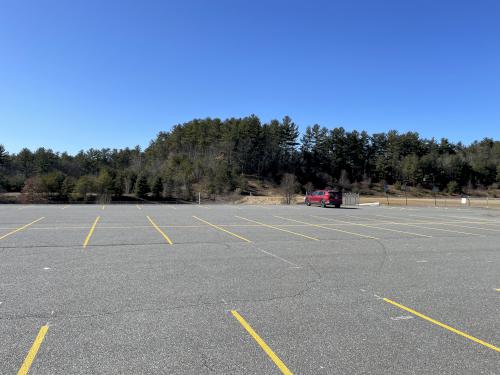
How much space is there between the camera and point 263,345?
450cm

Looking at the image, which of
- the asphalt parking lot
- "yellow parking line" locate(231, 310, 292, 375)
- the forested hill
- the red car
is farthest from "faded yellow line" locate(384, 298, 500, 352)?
the forested hill

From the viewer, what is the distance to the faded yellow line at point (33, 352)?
3812mm

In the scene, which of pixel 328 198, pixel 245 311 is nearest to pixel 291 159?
pixel 328 198

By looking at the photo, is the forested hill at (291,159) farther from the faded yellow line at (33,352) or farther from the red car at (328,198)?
the faded yellow line at (33,352)

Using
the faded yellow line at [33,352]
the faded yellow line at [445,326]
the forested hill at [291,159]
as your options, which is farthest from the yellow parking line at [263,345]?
the forested hill at [291,159]

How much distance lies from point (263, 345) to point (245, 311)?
1.23 meters

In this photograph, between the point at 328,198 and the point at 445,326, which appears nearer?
the point at 445,326

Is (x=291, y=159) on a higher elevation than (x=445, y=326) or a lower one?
higher

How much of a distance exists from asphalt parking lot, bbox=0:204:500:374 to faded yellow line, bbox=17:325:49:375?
0.01 meters

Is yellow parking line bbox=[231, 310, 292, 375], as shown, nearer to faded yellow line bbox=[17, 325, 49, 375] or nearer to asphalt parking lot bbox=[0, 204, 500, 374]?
asphalt parking lot bbox=[0, 204, 500, 374]

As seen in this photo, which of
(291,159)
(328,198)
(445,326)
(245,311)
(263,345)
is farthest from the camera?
(291,159)

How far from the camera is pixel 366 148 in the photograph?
472ft

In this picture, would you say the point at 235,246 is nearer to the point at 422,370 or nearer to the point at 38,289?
the point at 38,289

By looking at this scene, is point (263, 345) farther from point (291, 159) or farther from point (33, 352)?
point (291, 159)
